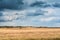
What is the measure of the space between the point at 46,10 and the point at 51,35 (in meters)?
0.16

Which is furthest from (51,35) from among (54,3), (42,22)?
(54,3)

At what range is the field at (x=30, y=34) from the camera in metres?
0.81

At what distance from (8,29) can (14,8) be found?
0.14 metres

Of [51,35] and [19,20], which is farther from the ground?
[19,20]

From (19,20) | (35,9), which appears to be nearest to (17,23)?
(19,20)

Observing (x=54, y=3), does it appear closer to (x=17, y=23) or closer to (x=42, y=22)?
(x=42, y=22)

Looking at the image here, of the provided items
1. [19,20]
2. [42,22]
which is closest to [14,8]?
[19,20]

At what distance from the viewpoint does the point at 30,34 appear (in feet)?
2.71

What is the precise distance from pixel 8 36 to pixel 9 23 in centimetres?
9

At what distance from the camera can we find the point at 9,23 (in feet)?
2.78

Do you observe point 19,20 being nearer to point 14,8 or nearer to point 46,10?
point 14,8

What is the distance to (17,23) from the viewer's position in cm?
85

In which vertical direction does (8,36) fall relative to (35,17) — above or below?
below

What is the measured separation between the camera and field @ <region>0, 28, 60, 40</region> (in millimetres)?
812
